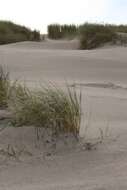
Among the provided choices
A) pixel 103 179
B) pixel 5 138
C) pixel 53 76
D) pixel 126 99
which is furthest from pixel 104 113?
A: pixel 53 76

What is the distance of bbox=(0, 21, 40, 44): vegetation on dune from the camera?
15430 millimetres

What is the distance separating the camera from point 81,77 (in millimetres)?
8977

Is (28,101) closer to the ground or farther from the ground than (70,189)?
farther from the ground

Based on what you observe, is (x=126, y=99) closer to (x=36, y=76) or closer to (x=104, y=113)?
(x=104, y=113)

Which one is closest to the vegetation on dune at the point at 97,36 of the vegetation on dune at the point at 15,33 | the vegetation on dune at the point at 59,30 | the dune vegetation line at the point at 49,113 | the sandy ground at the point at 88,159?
the vegetation on dune at the point at 15,33

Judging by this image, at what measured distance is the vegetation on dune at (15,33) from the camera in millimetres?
15430

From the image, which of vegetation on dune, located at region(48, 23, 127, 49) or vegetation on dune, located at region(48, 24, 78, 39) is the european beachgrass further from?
vegetation on dune, located at region(48, 24, 78, 39)

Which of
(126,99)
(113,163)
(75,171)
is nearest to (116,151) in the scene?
(113,163)

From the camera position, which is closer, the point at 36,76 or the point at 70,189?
the point at 70,189

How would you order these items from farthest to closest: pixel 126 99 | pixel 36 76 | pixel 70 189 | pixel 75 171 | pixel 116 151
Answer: pixel 36 76, pixel 126 99, pixel 116 151, pixel 75 171, pixel 70 189

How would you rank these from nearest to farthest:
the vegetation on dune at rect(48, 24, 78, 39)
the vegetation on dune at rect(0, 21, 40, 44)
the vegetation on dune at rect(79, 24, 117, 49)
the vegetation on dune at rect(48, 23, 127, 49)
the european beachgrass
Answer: the european beachgrass
the vegetation on dune at rect(48, 23, 127, 49)
the vegetation on dune at rect(79, 24, 117, 49)
the vegetation on dune at rect(0, 21, 40, 44)
the vegetation on dune at rect(48, 24, 78, 39)

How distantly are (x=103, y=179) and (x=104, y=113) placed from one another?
80.7 inches

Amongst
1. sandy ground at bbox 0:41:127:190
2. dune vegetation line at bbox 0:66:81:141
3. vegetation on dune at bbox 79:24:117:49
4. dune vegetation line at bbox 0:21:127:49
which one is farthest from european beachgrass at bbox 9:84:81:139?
vegetation on dune at bbox 79:24:117:49

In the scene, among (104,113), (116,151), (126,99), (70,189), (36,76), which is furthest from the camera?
(36,76)
